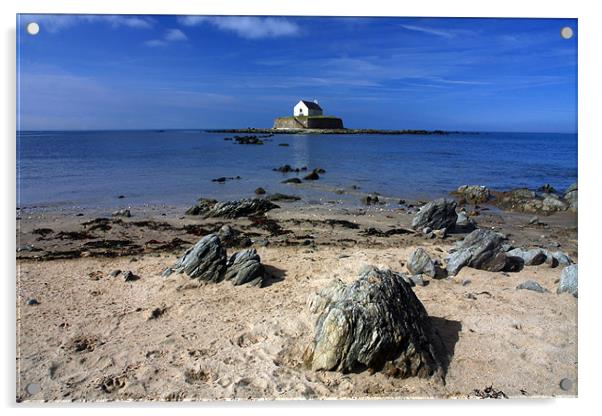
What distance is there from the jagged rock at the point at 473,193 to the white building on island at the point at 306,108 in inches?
119

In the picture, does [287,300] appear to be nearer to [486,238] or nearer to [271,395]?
[271,395]

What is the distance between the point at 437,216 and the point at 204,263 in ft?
12.9

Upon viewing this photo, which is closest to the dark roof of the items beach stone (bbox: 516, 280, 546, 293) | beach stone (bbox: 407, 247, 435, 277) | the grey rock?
beach stone (bbox: 407, 247, 435, 277)

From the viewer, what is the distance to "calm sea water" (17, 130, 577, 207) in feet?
22.6

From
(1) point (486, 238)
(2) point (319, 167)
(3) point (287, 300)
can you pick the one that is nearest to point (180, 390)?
(3) point (287, 300)

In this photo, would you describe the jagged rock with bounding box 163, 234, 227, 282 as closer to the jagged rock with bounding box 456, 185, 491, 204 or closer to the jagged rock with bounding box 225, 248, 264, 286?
the jagged rock with bounding box 225, 248, 264, 286

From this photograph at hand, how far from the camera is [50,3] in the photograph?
13.9 feet

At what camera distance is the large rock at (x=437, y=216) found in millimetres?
7113

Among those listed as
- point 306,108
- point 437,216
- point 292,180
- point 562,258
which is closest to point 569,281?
point 562,258

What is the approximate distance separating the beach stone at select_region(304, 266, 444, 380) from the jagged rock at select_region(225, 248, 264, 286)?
1.46 m

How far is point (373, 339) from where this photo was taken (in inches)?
146

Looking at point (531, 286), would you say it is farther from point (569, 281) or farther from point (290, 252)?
point (290, 252)

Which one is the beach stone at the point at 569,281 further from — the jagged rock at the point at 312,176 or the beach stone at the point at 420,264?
the jagged rock at the point at 312,176

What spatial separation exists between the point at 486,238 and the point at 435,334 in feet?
6.97
